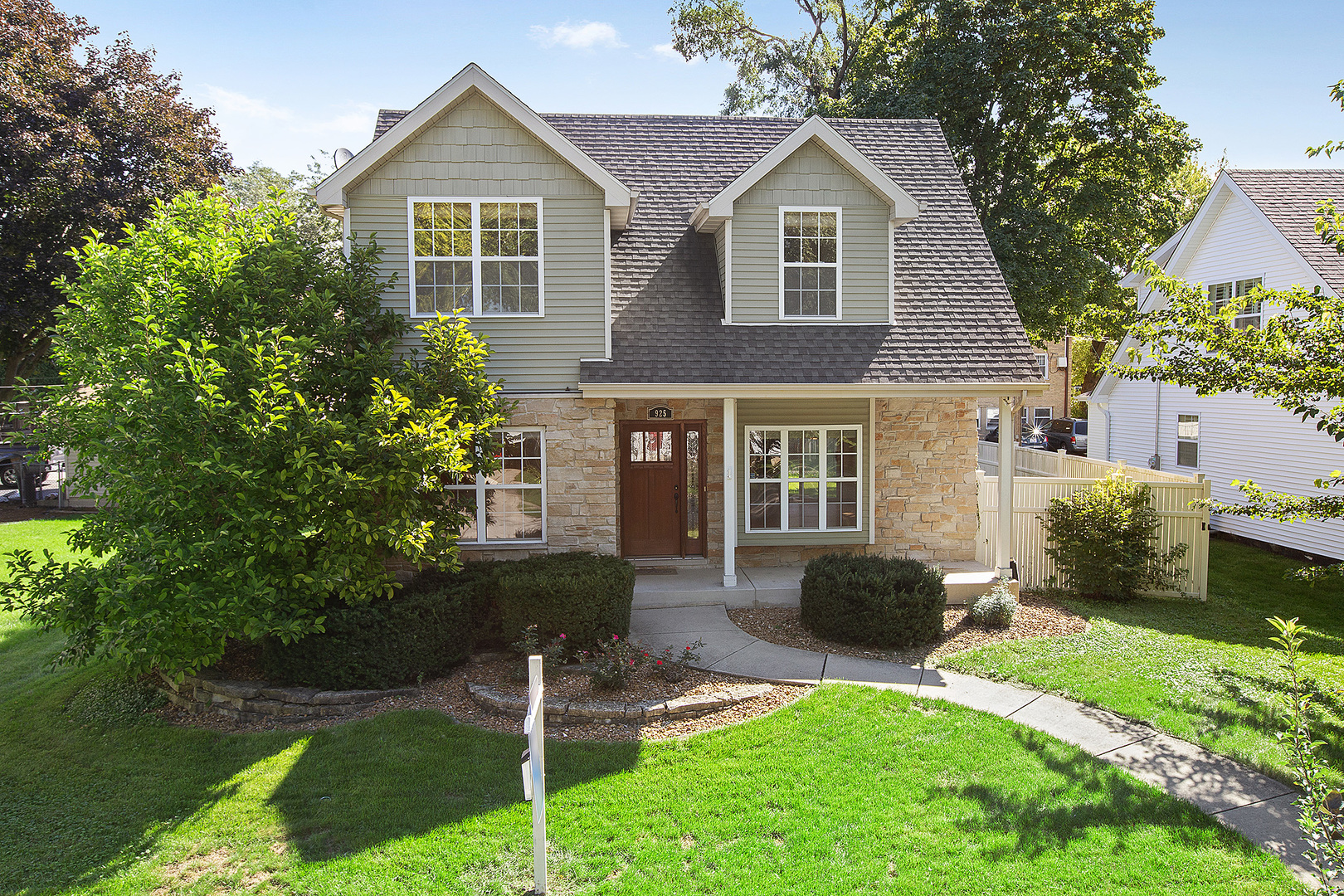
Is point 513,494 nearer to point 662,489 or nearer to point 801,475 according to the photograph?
point 662,489

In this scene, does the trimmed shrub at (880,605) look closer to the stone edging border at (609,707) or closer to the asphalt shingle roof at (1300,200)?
the stone edging border at (609,707)

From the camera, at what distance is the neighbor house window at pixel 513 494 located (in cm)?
1108

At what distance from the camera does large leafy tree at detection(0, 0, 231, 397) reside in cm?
1992

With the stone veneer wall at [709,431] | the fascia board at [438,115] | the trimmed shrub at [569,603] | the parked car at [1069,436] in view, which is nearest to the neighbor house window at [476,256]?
the fascia board at [438,115]

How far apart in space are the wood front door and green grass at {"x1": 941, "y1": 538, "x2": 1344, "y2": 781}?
4.87 meters

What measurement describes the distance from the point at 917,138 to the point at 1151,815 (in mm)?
12759

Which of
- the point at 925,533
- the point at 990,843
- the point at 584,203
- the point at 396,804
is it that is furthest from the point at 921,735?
the point at 584,203

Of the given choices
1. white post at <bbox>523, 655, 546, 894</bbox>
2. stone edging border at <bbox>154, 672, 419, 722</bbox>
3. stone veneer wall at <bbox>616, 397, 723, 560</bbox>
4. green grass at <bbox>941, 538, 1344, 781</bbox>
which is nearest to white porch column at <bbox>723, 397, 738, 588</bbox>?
stone veneer wall at <bbox>616, 397, 723, 560</bbox>

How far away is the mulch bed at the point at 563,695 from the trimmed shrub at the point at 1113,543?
618 centimetres

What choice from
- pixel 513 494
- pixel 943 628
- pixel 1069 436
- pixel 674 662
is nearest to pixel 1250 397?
pixel 943 628

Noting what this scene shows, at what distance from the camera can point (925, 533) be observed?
12.6m

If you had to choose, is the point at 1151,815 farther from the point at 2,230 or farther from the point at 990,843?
the point at 2,230

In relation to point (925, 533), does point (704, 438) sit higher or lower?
higher

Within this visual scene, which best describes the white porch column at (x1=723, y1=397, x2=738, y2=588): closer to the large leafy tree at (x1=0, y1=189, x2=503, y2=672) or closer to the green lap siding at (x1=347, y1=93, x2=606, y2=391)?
the green lap siding at (x1=347, y1=93, x2=606, y2=391)
